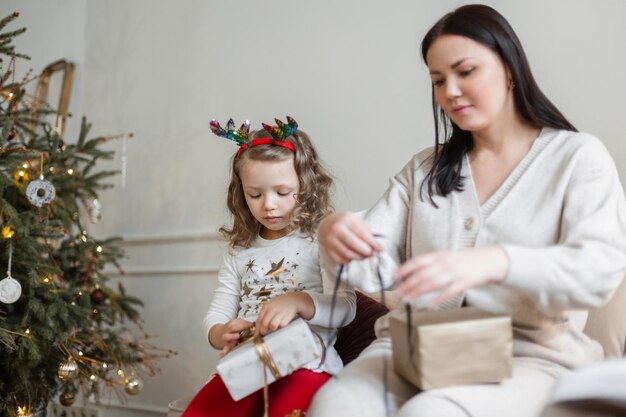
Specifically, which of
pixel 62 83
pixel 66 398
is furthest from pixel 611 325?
pixel 62 83

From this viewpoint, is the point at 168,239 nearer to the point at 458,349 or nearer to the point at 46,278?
the point at 46,278

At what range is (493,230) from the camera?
1312mm

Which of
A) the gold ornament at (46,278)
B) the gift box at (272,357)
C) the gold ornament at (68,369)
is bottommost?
the gold ornament at (68,369)

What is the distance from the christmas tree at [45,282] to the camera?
237cm

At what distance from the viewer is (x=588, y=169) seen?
4.13ft

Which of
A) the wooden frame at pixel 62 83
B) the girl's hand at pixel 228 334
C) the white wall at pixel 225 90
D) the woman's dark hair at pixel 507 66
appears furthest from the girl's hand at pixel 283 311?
the wooden frame at pixel 62 83

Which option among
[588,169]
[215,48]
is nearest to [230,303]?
[588,169]

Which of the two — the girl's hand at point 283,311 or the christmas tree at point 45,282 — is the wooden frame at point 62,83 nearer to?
the christmas tree at point 45,282

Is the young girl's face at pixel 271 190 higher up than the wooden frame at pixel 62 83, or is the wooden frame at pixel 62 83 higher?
the wooden frame at pixel 62 83

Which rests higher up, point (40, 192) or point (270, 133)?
point (270, 133)

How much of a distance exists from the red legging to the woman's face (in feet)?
2.19

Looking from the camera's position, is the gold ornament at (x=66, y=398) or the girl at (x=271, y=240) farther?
the gold ornament at (x=66, y=398)

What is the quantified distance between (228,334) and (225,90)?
157cm

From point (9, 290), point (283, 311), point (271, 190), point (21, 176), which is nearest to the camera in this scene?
point (283, 311)
